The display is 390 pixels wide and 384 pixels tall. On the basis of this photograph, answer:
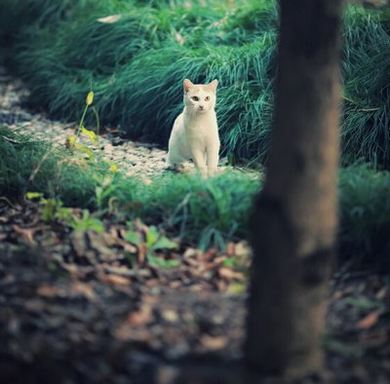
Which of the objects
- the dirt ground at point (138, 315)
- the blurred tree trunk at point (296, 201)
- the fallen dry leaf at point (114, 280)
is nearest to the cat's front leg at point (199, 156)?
the dirt ground at point (138, 315)

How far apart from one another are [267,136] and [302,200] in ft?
10.4

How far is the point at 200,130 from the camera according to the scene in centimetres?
559

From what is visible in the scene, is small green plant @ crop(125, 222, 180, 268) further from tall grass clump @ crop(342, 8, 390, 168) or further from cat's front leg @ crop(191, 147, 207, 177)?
tall grass clump @ crop(342, 8, 390, 168)

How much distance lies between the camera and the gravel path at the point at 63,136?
615 centimetres

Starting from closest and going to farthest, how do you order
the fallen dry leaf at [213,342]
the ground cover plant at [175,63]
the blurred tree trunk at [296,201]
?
the blurred tree trunk at [296,201], the fallen dry leaf at [213,342], the ground cover plant at [175,63]

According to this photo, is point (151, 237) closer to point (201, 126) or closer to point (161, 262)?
point (161, 262)

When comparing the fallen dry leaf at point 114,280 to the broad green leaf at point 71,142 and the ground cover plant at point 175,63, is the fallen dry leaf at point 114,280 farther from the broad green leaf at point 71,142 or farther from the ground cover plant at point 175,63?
the ground cover plant at point 175,63

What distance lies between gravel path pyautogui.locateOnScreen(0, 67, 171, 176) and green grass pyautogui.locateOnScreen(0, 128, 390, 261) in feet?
2.29

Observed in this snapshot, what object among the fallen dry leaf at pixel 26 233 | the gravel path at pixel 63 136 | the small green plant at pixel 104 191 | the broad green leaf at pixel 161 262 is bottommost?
the fallen dry leaf at pixel 26 233

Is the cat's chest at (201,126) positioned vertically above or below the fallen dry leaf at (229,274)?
above

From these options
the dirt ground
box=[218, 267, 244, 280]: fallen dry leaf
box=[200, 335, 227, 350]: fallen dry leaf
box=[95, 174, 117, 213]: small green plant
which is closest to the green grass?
box=[95, 174, 117, 213]: small green plant

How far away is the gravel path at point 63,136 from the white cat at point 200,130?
37cm

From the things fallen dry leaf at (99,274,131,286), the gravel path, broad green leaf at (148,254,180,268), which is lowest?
fallen dry leaf at (99,274,131,286)

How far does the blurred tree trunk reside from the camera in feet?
9.73
